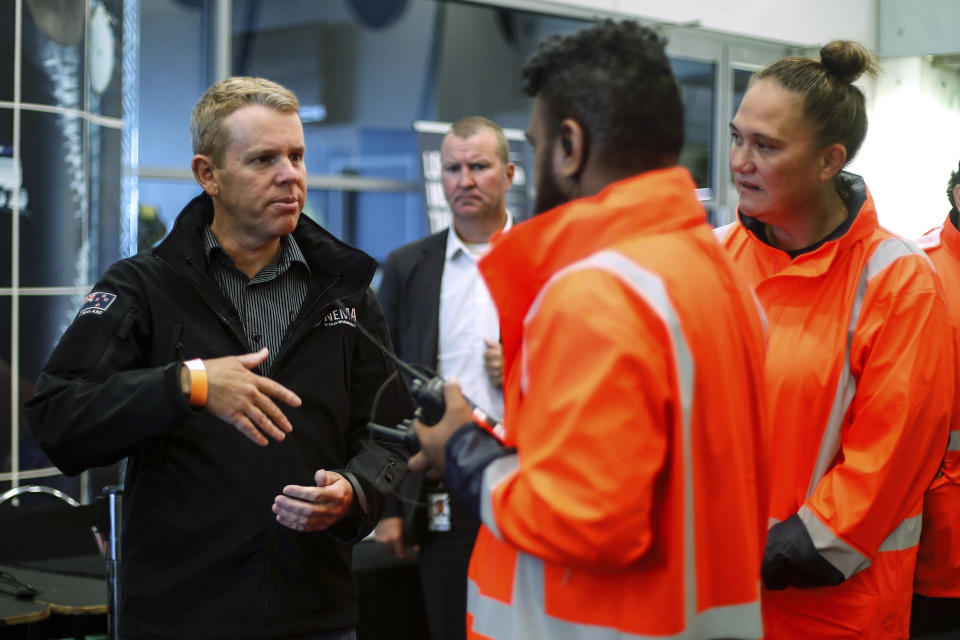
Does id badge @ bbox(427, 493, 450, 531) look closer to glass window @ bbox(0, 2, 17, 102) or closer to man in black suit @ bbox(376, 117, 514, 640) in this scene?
man in black suit @ bbox(376, 117, 514, 640)

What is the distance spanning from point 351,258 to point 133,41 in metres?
2.36

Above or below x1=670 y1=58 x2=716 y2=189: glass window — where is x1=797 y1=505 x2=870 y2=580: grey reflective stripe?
below

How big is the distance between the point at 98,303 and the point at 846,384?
4.36 ft

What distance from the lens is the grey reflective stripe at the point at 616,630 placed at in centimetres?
126

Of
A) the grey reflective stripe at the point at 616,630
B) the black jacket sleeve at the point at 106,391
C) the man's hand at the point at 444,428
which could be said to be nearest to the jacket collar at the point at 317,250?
the black jacket sleeve at the point at 106,391

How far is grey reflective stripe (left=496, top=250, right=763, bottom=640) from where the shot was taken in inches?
49.5

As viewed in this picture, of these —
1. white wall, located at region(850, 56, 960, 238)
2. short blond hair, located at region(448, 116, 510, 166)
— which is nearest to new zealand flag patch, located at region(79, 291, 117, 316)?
short blond hair, located at region(448, 116, 510, 166)

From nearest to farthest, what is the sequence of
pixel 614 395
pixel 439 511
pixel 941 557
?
pixel 614 395 → pixel 941 557 → pixel 439 511

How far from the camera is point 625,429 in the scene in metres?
1.22

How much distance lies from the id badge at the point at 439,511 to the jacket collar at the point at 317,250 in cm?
128

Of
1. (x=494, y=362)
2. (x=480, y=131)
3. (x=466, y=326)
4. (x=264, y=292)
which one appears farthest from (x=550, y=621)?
(x=480, y=131)

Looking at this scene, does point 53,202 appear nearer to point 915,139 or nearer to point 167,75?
point 167,75

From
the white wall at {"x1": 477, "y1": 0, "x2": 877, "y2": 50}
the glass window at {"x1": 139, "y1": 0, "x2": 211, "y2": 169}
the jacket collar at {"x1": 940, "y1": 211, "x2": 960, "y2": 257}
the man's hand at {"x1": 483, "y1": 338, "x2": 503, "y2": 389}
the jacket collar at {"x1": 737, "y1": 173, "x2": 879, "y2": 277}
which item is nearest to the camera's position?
the jacket collar at {"x1": 737, "y1": 173, "x2": 879, "y2": 277}

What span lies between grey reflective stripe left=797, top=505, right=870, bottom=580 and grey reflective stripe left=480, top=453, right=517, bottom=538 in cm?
74
